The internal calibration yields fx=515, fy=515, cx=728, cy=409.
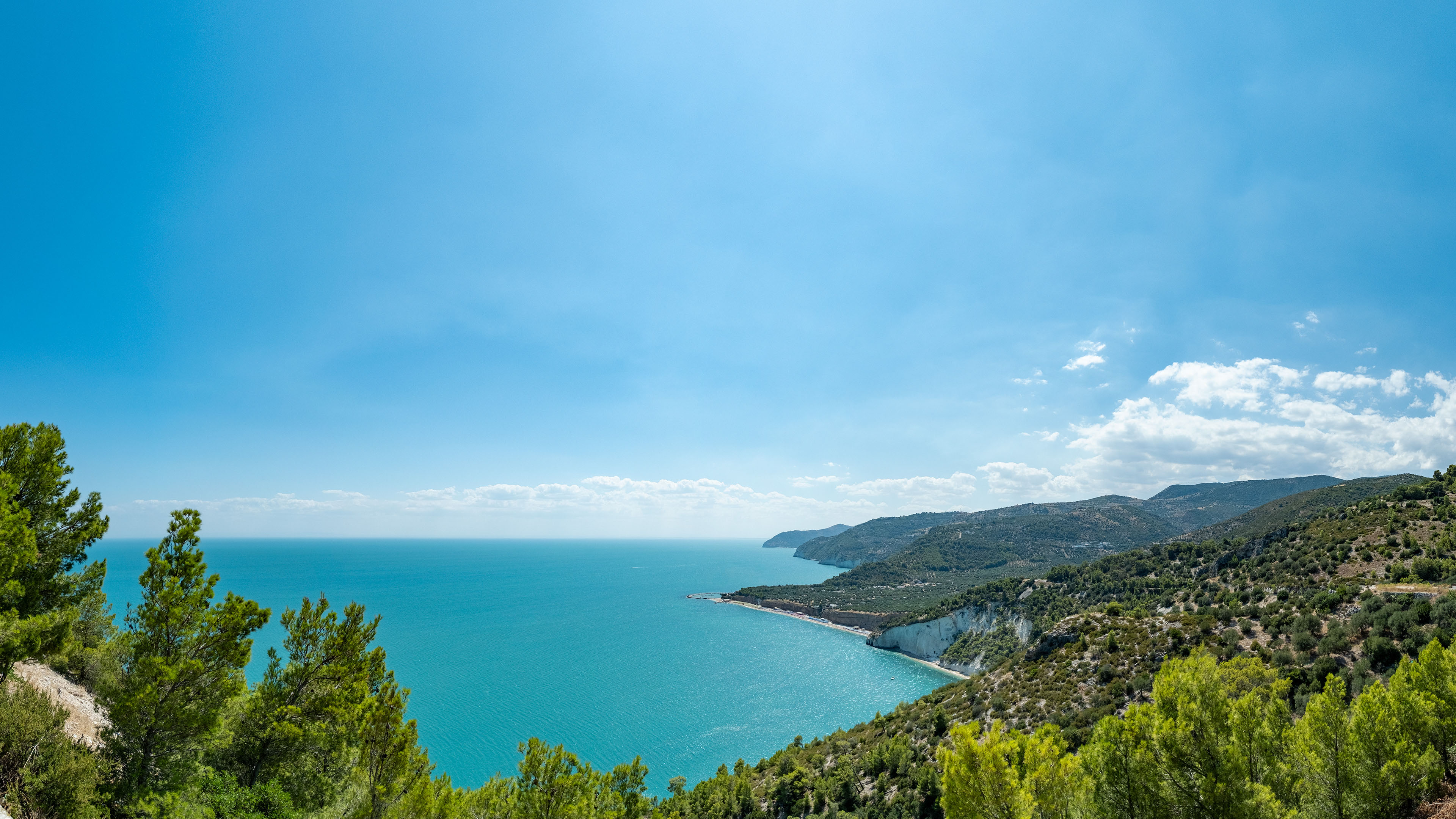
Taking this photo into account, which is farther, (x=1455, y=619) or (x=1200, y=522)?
(x=1200, y=522)

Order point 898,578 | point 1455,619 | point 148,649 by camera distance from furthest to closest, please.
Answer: point 898,578 < point 1455,619 < point 148,649

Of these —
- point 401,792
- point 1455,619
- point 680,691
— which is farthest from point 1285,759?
point 680,691

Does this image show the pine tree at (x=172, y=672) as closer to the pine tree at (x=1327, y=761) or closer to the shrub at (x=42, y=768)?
the shrub at (x=42, y=768)

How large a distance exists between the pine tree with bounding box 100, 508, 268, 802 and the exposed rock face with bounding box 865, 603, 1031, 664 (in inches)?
3195

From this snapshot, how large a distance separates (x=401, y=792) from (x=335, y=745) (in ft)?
7.65

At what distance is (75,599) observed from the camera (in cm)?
1245

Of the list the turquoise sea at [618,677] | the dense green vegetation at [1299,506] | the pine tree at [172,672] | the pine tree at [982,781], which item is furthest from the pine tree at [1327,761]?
the dense green vegetation at [1299,506]

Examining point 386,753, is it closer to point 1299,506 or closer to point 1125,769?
point 1125,769

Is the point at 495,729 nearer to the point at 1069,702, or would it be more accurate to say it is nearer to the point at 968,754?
the point at 1069,702

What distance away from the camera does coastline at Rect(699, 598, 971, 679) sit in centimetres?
7812

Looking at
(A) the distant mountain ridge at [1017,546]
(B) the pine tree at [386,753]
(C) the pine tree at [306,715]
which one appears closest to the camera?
(C) the pine tree at [306,715]

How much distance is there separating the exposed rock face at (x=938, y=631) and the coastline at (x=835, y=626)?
811 millimetres

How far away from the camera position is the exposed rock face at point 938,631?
78.4 meters

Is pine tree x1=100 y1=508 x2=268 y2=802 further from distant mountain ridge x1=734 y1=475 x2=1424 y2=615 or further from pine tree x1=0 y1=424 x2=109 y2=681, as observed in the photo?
distant mountain ridge x1=734 y1=475 x2=1424 y2=615
